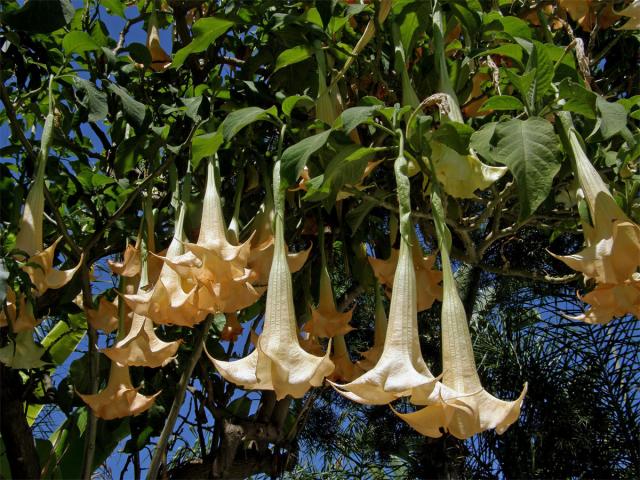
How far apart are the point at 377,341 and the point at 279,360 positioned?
545 millimetres

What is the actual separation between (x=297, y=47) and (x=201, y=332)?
64 centimetres

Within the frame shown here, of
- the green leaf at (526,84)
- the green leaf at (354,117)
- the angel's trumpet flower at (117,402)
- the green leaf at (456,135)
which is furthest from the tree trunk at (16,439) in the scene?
the green leaf at (526,84)

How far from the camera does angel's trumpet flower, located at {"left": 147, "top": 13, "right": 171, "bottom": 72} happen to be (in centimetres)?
190

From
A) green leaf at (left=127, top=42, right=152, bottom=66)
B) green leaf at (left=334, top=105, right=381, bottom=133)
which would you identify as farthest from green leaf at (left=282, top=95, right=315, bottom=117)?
green leaf at (left=127, top=42, right=152, bottom=66)

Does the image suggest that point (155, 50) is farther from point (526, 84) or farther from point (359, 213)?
point (526, 84)

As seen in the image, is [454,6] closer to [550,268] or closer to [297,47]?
[297,47]

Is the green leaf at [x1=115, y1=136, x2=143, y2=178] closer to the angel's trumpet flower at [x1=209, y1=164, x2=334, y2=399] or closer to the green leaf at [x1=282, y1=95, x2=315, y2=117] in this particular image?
the green leaf at [x1=282, y1=95, x2=315, y2=117]

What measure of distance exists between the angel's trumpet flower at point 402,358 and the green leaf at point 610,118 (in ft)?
1.11

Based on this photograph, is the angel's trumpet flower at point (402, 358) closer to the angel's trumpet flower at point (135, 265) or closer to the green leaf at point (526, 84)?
the green leaf at point (526, 84)

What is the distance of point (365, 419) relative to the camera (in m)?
4.55

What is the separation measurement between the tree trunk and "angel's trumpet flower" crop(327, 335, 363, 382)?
67 centimetres

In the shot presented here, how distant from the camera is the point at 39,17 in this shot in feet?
4.20

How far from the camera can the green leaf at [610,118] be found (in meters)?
1.13

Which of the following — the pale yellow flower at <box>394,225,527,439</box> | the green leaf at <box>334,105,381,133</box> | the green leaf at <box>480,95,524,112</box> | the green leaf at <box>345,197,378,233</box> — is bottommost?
the pale yellow flower at <box>394,225,527,439</box>
